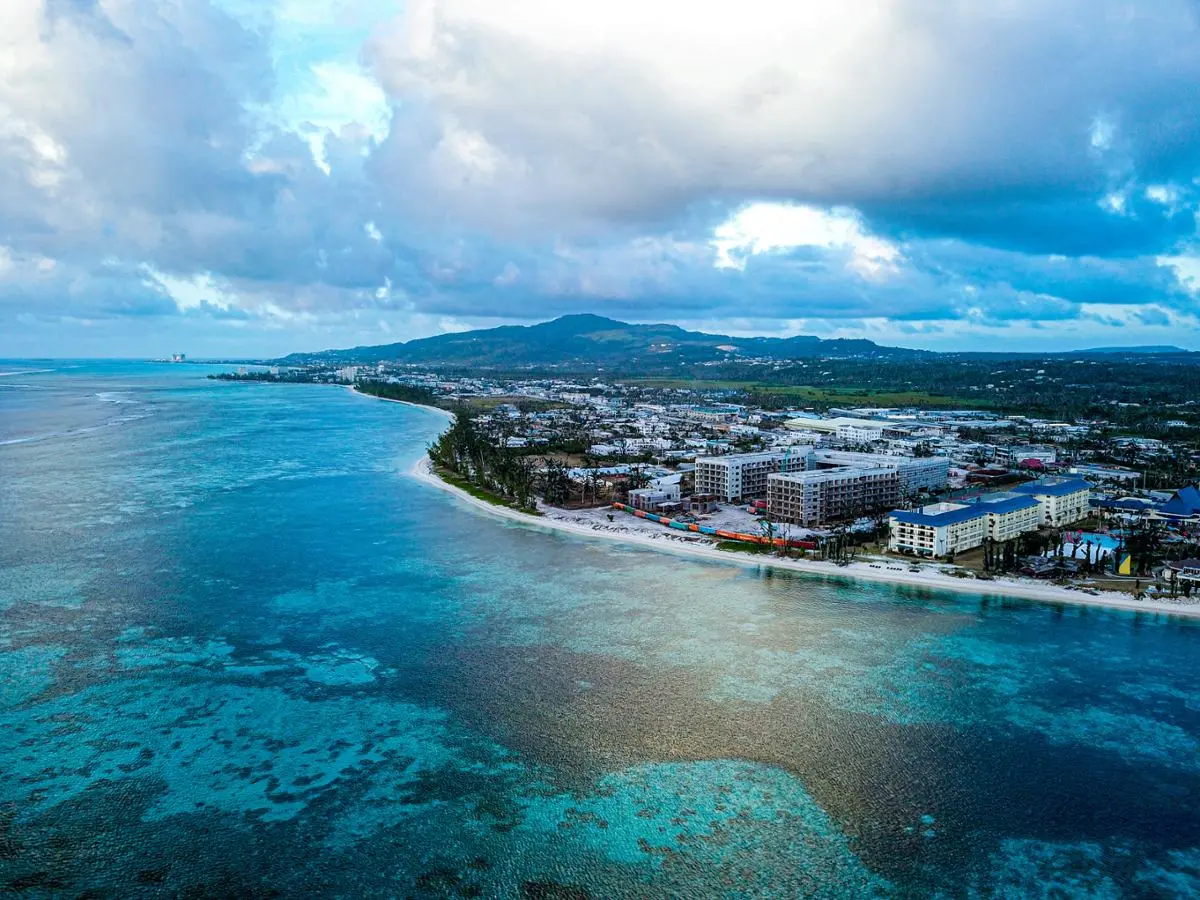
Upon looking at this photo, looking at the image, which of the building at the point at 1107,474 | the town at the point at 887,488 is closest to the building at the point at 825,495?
the town at the point at 887,488

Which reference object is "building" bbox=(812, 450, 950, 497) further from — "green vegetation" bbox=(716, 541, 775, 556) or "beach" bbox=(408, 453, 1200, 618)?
"beach" bbox=(408, 453, 1200, 618)

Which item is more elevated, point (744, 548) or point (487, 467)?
point (487, 467)

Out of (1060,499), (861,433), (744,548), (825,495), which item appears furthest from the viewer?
(861,433)

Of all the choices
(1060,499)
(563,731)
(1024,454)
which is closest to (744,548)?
(1060,499)

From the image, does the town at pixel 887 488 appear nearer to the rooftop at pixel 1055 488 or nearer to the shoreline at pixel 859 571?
the rooftop at pixel 1055 488

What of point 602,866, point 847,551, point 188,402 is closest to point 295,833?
point 602,866

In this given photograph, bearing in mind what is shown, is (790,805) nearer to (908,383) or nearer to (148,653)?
(148,653)

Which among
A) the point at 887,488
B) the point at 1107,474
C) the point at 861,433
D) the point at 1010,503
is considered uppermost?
the point at 1010,503

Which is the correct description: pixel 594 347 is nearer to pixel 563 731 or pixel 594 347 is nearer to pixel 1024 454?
pixel 1024 454
